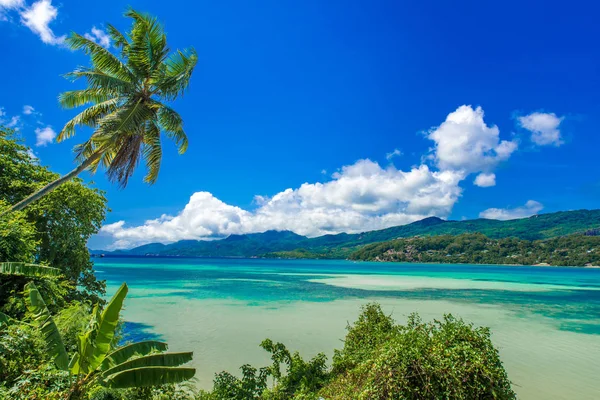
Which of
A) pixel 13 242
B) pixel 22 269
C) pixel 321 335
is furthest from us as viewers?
pixel 321 335

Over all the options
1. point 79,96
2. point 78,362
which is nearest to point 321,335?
point 78,362

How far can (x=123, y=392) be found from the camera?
6.29 meters

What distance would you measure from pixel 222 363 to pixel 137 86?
35.2 feet

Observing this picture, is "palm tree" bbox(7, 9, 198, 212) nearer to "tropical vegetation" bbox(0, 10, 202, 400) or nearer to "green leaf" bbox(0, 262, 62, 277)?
"tropical vegetation" bbox(0, 10, 202, 400)

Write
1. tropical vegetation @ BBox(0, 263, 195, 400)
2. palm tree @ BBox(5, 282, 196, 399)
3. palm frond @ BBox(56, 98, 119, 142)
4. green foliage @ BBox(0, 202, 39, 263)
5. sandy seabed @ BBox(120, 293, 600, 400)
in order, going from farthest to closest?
sandy seabed @ BBox(120, 293, 600, 400) < palm frond @ BBox(56, 98, 119, 142) < green foliage @ BBox(0, 202, 39, 263) < palm tree @ BBox(5, 282, 196, 399) < tropical vegetation @ BBox(0, 263, 195, 400)

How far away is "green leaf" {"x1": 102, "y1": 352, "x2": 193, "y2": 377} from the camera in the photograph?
5746 millimetres

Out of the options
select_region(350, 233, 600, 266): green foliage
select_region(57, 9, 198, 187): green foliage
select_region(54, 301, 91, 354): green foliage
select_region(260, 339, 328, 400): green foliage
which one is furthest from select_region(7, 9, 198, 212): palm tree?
select_region(350, 233, 600, 266): green foliage

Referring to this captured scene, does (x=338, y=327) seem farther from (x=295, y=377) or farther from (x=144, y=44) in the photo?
(x=144, y=44)

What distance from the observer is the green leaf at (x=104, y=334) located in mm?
5449

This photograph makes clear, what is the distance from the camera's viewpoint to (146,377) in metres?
5.65

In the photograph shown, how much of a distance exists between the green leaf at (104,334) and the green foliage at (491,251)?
167757mm

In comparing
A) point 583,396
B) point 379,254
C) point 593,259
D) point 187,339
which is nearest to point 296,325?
point 187,339

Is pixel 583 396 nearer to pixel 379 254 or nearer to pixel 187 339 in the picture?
pixel 187 339

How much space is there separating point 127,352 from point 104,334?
0.89m
